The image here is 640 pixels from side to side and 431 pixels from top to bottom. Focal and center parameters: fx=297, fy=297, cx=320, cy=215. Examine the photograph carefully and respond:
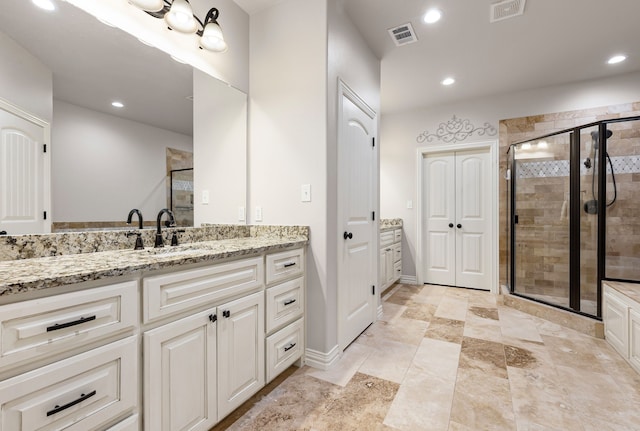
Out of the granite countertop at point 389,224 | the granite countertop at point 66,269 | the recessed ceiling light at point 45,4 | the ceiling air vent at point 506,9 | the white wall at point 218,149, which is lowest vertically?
the granite countertop at point 66,269

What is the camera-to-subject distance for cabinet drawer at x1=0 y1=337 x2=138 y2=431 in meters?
0.78

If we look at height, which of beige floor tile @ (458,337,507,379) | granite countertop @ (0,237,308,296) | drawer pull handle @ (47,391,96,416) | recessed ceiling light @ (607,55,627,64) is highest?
recessed ceiling light @ (607,55,627,64)

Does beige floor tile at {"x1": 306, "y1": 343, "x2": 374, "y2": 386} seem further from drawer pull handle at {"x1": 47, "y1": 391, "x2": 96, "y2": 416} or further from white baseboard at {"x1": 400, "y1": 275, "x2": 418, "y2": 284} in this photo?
white baseboard at {"x1": 400, "y1": 275, "x2": 418, "y2": 284}

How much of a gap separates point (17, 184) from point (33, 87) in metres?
0.41

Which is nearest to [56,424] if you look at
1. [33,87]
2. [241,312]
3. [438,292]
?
[241,312]

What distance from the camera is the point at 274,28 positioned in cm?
219

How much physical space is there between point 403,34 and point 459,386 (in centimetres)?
271

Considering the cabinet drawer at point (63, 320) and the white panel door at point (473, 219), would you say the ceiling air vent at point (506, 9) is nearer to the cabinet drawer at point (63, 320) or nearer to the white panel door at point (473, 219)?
the white panel door at point (473, 219)

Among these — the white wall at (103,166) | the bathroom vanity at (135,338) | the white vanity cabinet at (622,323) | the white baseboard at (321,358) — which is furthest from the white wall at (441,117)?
the white wall at (103,166)

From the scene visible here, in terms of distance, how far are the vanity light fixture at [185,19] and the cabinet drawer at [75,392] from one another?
157cm

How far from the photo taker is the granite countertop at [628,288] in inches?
84.2

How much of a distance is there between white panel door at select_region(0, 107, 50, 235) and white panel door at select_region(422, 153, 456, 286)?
408 centimetres

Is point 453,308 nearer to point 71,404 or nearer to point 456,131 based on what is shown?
point 456,131

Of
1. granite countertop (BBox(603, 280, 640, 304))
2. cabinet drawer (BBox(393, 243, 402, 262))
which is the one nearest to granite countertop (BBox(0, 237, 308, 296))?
granite countertop (BBox(603, 280, 640, 304))
